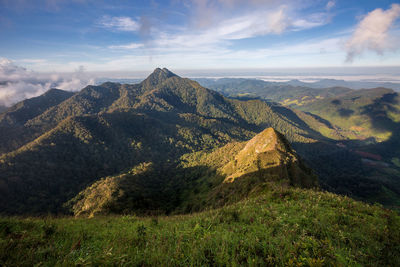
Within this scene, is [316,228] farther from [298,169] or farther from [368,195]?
[368,195]

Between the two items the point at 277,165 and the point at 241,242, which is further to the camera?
the point at 277,165

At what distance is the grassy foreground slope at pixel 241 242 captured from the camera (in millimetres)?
4488

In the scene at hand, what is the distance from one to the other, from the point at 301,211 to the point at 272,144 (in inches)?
2767

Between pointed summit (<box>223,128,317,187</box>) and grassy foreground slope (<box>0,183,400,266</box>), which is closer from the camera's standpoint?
grassy foreground slope (<box>0,183,400,266</box>)

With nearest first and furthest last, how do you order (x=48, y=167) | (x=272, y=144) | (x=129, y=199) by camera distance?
(x=129, y=199) → (x=272, y=144) → (x=48, y=167)

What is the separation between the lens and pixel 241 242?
5.84 metres

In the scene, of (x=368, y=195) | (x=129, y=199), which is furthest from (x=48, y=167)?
(x=368, y=195)

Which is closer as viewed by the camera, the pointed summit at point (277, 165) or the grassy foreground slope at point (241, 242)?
the grassy foreground slope at point (241, 242)

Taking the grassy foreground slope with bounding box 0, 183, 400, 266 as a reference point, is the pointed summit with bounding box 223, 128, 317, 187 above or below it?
below

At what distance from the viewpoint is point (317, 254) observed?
4.89 m

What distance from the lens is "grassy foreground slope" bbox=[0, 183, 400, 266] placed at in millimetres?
4488

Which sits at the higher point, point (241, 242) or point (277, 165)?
point (241, 242)

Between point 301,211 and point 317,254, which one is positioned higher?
point 317,254

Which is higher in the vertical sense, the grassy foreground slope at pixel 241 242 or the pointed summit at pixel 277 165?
the grassy foreground slope at pixel 241 242
